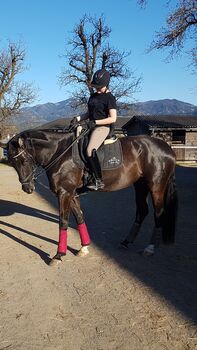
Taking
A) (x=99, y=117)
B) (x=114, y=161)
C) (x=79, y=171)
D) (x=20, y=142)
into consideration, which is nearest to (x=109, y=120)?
(x=99, y=117)

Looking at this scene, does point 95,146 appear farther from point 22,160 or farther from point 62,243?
point 62,243

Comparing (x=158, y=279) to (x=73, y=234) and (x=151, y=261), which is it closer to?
(x=151, y=261)

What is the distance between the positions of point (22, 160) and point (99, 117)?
1334mm

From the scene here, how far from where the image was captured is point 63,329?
3.51 meters

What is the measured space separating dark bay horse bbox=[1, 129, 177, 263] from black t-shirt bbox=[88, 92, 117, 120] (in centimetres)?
53

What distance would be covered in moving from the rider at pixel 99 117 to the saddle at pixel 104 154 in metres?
0.11

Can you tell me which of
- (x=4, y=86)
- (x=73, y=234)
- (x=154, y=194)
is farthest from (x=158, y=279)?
(x=4, y=86)

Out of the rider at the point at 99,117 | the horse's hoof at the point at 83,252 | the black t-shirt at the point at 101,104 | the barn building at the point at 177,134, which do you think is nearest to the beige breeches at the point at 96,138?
the rider at the point at 99,117

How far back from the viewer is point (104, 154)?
17.8 ft

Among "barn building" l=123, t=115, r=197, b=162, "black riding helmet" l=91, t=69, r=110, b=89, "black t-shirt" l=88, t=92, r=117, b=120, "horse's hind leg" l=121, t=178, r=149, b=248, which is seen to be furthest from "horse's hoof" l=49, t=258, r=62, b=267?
"barn building" l=123, t=115, r=197, b=162

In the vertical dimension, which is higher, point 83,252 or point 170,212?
point 170,212

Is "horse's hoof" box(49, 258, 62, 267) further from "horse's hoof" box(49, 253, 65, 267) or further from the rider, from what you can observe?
the rider

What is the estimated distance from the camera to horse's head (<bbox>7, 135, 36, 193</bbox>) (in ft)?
17.9

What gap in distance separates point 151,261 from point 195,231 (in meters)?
2.13
